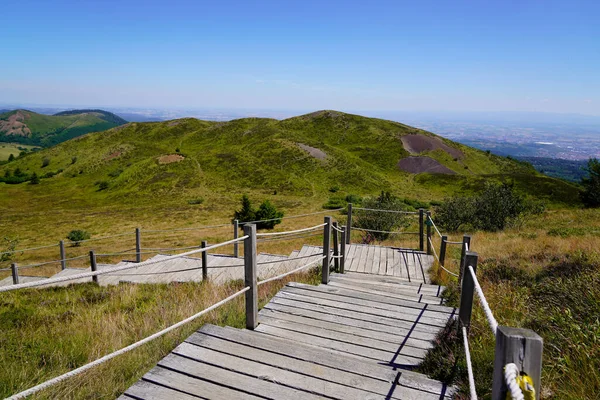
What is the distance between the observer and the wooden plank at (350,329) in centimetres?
422

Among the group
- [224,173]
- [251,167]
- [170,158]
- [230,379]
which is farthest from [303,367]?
[170,158]

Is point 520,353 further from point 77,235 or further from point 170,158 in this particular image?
point 170,158

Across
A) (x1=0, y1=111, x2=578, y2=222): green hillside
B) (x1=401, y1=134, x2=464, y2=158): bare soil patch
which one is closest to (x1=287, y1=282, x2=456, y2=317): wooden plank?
(x1=0, y1=111, x2=578, y2=222): green hillside

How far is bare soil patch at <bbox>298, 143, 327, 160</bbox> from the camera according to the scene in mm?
61844

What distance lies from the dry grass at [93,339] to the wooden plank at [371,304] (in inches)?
24.3

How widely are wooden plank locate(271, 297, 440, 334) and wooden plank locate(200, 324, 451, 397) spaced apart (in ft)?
4.74

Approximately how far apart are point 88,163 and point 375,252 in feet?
239

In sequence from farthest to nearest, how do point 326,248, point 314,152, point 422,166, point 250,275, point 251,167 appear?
point 314,152, point 422,166, point 251,167, point 326,248, point 250,275

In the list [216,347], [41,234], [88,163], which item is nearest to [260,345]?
[216,347]

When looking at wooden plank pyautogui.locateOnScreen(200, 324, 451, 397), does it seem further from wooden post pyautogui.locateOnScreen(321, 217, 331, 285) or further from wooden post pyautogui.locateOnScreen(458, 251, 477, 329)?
wooden post pyautogui.locateOnScreen(321, 217, 331, 285)

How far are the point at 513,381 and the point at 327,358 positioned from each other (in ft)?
6.98

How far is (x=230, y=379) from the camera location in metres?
3.10

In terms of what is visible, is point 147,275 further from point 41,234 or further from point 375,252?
point 41,234

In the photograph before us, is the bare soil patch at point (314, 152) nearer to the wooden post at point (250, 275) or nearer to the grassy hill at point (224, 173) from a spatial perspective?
the grassy hill at point (224, 173)
